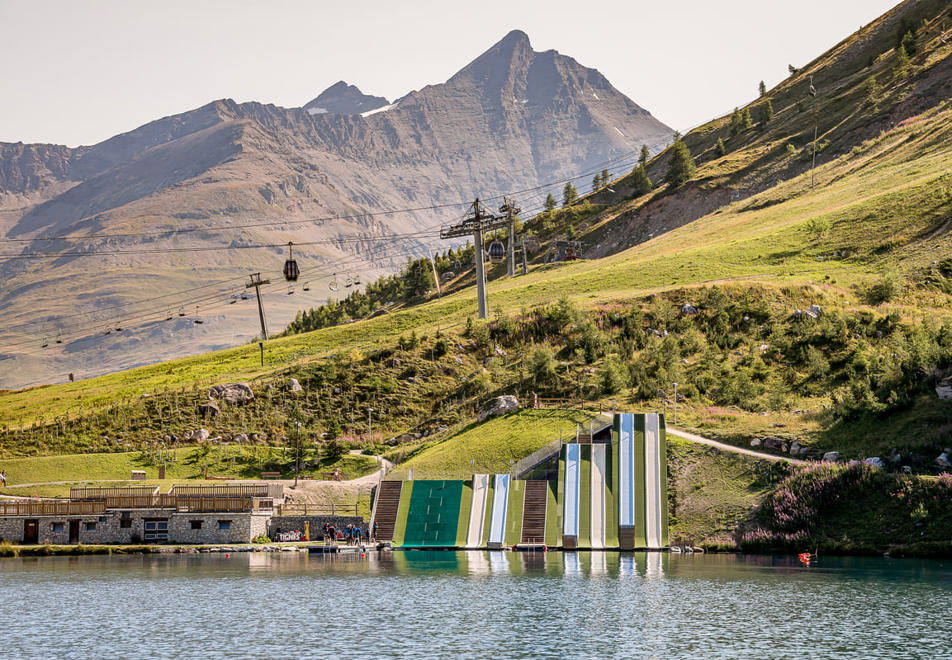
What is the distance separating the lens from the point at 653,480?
209ft

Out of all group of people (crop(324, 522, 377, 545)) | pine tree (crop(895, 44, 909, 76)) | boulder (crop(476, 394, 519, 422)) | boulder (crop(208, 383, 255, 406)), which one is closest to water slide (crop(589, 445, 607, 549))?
boulder (crop(476, 394, 519, 422))

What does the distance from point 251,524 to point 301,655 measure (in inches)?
1299

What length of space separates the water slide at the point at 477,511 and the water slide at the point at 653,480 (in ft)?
34.0

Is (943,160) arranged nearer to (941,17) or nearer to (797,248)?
(797,248)

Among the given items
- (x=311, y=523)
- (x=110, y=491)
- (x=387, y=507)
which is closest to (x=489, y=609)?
(x=387, y=507)

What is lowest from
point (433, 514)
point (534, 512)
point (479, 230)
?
point (433, 514)

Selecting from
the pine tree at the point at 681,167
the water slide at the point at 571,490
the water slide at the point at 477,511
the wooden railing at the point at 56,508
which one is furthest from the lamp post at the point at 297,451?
the pine tree at the point at 681,167

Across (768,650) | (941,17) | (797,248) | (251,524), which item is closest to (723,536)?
(768,650)

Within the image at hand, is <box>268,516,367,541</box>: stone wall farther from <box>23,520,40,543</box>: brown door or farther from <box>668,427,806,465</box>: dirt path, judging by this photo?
<box>668,427,806,465</box>: dirt path

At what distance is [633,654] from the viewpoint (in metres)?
34.2

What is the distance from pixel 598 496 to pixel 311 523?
19380 mm

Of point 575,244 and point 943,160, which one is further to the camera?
point 575,244

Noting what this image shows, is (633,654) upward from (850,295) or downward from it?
downward

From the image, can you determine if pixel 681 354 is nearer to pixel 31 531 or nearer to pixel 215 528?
pixel 215 528
